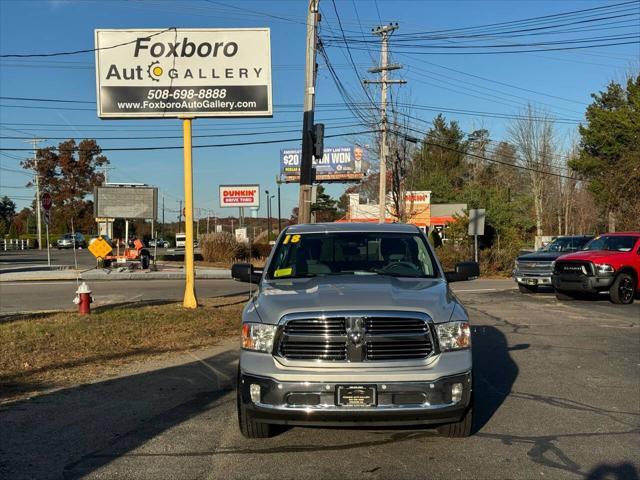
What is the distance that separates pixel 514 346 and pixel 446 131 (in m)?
61.6

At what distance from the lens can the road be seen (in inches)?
613

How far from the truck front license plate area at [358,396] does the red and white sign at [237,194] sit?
18996 mm

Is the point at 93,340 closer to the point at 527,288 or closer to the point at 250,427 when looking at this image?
the point at 250,427

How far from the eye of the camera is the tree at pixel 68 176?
7644 cm

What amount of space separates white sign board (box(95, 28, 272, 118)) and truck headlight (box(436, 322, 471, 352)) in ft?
34.1

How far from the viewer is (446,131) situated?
68750 mm

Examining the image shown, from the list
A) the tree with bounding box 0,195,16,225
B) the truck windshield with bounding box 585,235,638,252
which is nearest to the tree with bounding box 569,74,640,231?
A: the truck windshield with bounding box 585,235,638,252

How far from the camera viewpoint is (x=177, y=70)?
13.8m

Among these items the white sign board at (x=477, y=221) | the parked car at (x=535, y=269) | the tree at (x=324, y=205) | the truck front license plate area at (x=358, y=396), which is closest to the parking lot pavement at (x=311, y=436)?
the truck front license plate area at (x=358, y=396)

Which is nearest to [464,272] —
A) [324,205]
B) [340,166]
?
[340,166]

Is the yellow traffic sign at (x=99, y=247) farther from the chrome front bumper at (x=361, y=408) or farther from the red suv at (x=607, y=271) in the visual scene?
the chrome front bumper at (x=361, y=408)

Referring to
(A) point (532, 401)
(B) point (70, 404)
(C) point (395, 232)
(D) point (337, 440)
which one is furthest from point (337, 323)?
(B) point (70, 404)

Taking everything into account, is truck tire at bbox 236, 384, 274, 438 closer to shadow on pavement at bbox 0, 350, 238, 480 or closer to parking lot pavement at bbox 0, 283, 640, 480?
parking lot pavement at bbox 0, 283, 640, 480

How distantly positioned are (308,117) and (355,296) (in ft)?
36.9
